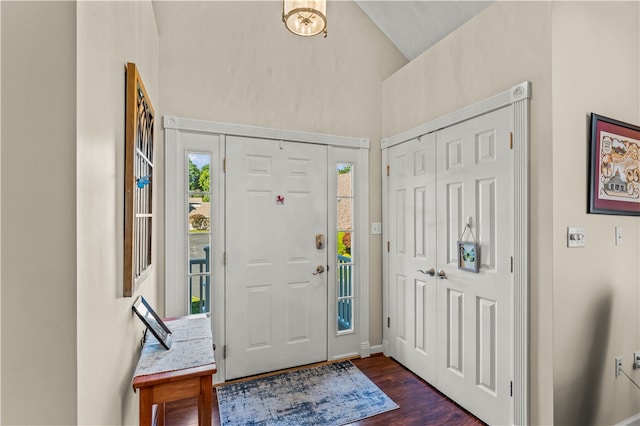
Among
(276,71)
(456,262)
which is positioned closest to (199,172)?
(276,71)

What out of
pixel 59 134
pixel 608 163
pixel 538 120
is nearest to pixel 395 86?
pixel 538 120

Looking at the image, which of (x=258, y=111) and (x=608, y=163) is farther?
(x=258, y=111)

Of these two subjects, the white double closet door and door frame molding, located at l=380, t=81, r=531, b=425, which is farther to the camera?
the white double closet door

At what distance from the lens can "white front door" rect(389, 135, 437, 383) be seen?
101 inches

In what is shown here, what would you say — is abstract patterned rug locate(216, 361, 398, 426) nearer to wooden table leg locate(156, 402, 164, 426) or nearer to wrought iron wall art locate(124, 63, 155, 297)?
wooden table leg locate(156, 402, 164, 426)

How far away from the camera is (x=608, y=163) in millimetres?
1882

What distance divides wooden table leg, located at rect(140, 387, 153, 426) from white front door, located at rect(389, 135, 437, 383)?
2000 millimetres

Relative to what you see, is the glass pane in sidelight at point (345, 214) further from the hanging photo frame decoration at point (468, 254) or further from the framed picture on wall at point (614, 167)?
the framed picture on wall at point (614, 167)

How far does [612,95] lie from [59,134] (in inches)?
106

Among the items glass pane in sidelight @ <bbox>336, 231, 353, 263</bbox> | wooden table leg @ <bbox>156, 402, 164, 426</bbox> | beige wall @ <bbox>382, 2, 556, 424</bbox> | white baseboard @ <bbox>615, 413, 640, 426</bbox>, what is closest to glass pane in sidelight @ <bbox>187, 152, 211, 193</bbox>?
glass pane in sidelight @ <bbox>336, 231, 353, 263</bbox>

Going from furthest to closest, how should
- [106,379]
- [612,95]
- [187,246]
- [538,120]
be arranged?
[187,246], [612,95], [538,120], [106,379]

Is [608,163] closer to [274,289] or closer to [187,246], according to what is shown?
[274,289]

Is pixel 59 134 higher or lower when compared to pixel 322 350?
higher

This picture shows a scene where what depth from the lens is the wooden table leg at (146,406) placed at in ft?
4.42
